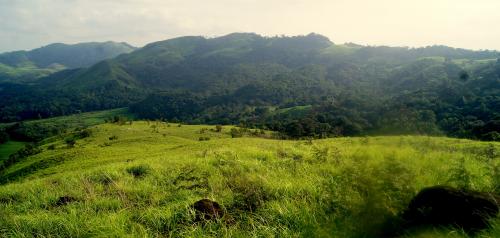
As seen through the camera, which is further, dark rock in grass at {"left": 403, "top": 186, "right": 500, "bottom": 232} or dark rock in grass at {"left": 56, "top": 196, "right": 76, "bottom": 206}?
dark rock in grass at {"left": 56, "top": 196, "right": 76, "bottom": 206}

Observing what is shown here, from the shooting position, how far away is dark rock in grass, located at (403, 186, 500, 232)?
6.56 metres

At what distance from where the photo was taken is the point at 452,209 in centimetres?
681

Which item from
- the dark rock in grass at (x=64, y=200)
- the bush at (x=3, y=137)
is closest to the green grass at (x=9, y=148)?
the bush at (x=3, y=137)

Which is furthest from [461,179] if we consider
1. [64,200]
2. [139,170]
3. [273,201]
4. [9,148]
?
[9,148]

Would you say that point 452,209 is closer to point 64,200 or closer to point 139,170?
point 64,200

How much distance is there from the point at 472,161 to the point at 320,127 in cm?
7231

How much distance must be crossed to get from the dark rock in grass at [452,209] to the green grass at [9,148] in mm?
111219

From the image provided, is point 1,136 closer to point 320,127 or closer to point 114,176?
point 320,127

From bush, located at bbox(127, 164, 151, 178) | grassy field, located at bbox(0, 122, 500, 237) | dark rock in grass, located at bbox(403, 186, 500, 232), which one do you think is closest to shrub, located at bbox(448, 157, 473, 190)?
grassy field, located at bbox(0, 122, 500, 237)

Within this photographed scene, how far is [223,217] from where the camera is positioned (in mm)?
7320

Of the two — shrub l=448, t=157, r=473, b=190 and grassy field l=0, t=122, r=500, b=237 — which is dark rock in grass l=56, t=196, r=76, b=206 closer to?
grassy field l=0, t=122, r=500, b=237

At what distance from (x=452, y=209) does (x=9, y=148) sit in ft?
414

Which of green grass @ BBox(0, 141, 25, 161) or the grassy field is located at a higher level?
the grassy field

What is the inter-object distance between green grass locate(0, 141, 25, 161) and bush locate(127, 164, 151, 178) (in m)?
98.9
